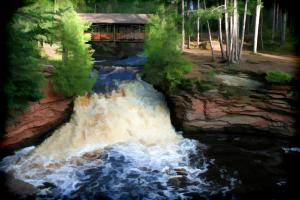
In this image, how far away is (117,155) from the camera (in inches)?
632

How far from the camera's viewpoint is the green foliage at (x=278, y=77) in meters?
17.7

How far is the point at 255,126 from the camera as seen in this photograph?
18.7 m

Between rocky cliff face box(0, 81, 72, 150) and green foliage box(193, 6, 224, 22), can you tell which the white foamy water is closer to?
rocky cliff face box(0, 81, 72, 150)

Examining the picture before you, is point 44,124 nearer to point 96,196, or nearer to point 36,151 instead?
point 36,151

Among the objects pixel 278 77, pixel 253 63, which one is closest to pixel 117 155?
pixel 278 77

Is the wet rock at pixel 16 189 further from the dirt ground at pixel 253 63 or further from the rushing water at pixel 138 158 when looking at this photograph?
the dirt ground at pixel 253 63

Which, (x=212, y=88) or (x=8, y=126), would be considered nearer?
(x=8, y=126)

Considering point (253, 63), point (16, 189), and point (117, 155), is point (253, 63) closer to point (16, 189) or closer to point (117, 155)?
point (117, 155)

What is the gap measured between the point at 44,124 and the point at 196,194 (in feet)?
26.9

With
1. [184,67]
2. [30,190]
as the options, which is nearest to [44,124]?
[30,190]

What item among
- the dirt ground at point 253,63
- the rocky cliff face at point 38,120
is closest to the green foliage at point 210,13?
the dirt ground at point 253,63

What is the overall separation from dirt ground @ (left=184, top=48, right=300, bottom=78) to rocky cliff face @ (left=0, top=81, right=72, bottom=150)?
23.4 feet

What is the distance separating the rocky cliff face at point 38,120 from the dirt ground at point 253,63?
7131 mm

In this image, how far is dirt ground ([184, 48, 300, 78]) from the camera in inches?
789
